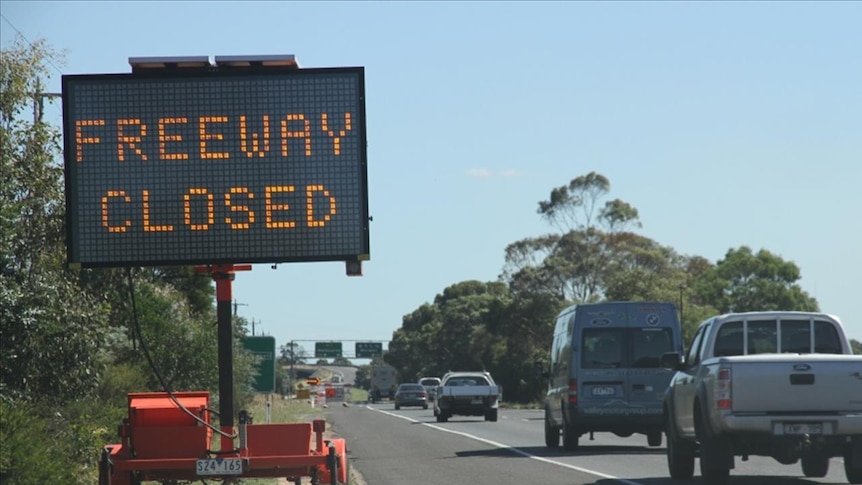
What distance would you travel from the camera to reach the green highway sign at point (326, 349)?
493ft

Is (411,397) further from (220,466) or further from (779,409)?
(220,466)

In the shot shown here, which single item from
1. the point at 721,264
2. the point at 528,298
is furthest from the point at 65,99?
the point at 721,264

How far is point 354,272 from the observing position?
13328mm

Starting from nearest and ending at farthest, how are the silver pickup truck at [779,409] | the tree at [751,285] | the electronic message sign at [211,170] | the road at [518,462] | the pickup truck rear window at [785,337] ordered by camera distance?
the electronic message sign at [211,170] < the silver pickup truck at [779,409] < the pickup truck rear window at [785,337] < the road at [518,462] < the tree at [751,285]

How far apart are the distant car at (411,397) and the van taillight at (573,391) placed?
4978 cm

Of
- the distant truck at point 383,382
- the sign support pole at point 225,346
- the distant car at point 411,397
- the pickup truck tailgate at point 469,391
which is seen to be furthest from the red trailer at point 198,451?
the distant truck at point 383,382

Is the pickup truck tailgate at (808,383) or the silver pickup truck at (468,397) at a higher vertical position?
the pickup truck tailgate at (808,383)

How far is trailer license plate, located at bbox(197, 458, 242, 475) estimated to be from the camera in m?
12.7

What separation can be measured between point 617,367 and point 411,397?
50686mm

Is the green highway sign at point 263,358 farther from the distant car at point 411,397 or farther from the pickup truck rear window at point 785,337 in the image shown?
the distant car at point 411,397

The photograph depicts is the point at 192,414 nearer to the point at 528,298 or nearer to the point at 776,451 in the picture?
the point at 776,451

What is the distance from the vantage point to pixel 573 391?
27078mm

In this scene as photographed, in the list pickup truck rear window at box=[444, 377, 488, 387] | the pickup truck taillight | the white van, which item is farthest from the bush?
pickup truck rear window at box=[444, 377, 488, 387]

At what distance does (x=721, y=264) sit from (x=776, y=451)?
101 metres
